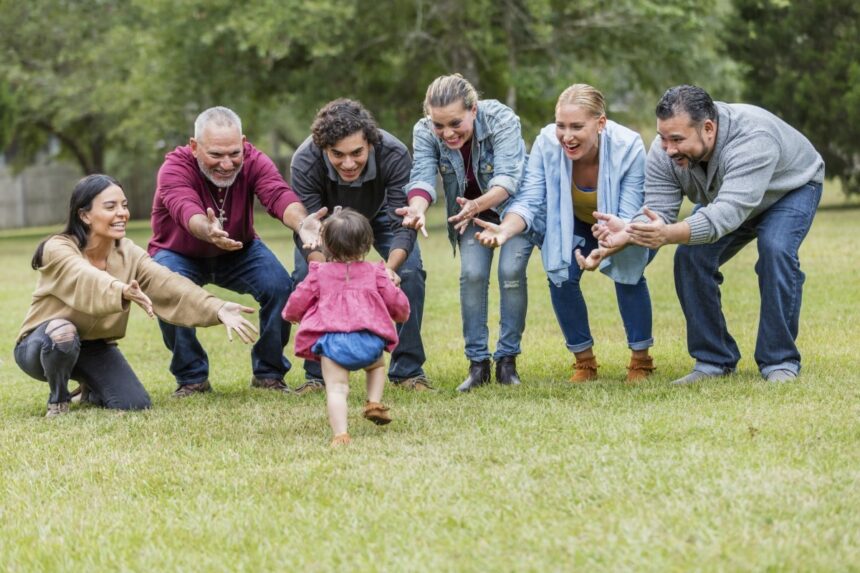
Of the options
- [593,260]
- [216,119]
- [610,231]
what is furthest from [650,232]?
[216,119]

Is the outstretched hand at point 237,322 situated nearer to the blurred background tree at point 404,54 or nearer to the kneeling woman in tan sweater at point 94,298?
the kneeling woman in tan sweater at point 94,298

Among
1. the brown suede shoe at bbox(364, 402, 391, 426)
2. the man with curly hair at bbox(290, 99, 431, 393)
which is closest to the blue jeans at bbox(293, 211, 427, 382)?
the man with curly hair at bbox(290, 99, 431, 393)

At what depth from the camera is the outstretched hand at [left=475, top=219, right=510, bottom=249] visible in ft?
23.6

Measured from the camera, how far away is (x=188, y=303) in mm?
7273

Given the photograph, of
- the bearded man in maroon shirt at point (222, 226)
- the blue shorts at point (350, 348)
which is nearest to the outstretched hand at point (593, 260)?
the blue shorts at point (350, 348)

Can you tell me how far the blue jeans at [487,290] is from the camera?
7.80 metres

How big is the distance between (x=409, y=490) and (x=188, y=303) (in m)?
2.71

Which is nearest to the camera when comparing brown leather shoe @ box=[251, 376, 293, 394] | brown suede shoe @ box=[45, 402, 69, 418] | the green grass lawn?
the green grass lawn

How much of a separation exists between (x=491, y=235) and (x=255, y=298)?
6.26 ft

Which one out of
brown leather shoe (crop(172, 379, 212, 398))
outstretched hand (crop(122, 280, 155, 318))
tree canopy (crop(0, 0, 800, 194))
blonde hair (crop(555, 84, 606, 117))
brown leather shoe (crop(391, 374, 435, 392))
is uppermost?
tree canopy (crop(0, 0, 800, 194))

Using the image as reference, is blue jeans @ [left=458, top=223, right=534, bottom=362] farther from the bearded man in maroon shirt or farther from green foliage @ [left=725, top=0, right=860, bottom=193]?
green foliage @ [left=725, top=0, right=860, bottom=193]

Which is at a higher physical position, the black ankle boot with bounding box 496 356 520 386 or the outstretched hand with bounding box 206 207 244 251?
the outstretched hand with bounding box 206 207 244 251

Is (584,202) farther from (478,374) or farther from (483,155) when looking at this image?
(478,374)

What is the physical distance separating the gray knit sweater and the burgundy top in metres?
2.32
